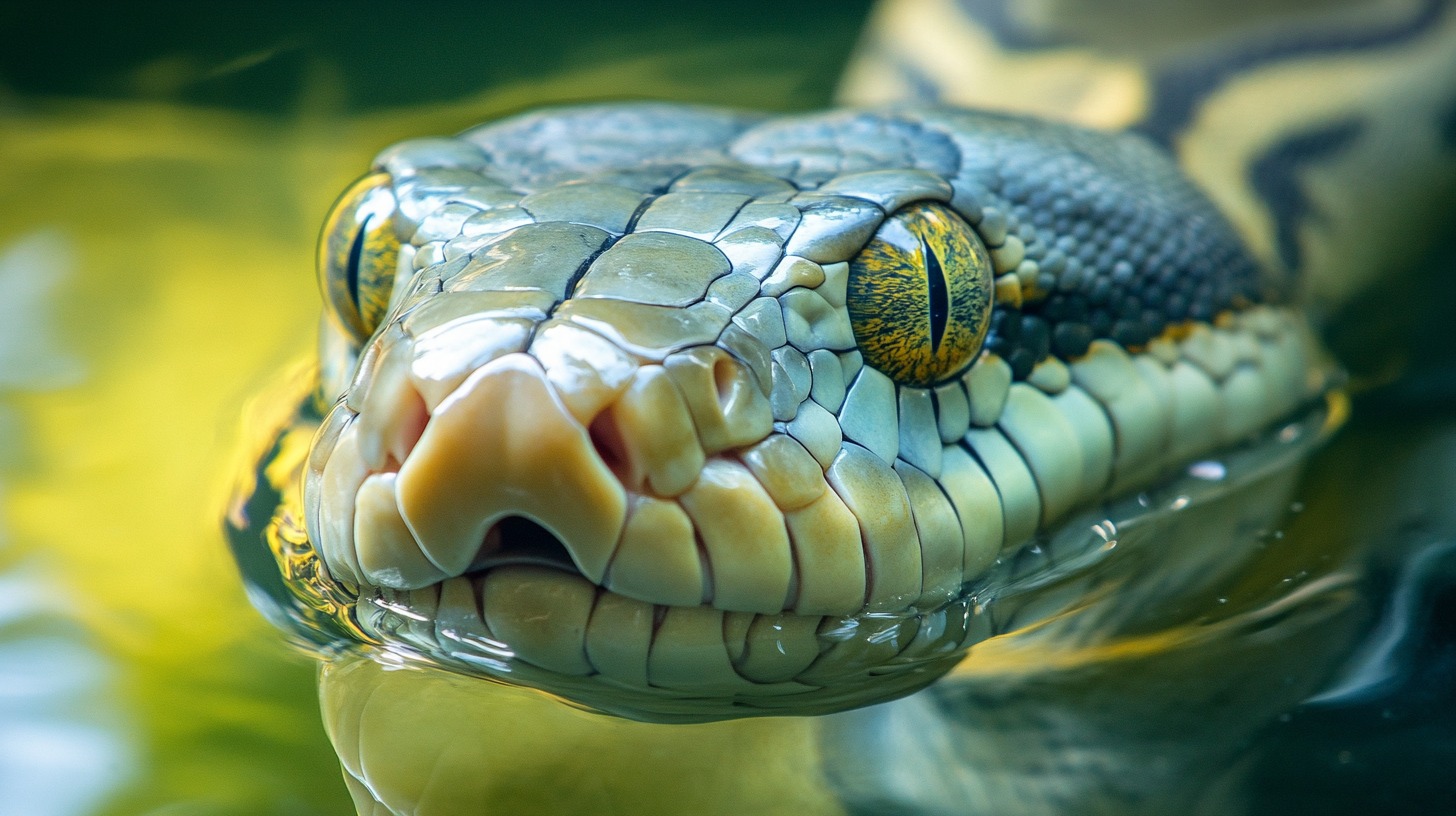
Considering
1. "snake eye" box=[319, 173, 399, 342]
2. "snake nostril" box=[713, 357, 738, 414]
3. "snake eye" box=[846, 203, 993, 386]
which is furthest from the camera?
"snake eye" box=[319, 173, 399, 342]

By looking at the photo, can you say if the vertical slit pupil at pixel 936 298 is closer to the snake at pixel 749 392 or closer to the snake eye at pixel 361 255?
the snake at pixel 749 392

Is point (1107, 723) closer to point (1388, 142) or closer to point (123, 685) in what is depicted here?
point (123, 685)

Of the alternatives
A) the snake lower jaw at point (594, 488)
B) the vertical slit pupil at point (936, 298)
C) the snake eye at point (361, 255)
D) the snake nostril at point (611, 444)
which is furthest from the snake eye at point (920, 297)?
the snake eye at point (361, 255)

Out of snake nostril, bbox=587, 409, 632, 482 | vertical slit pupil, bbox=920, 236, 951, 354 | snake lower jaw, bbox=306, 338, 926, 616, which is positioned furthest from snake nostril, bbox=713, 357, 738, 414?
vertical slit pupil, bbox=920, 236, 951, 354

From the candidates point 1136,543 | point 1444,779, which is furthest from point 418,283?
point 1444,779

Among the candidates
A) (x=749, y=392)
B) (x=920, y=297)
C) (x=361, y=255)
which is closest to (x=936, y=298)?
(x=920, y=297)

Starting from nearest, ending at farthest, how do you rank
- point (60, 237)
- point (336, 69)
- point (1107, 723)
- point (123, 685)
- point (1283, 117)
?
point (1107, 723)
point (123, 685)
point (1283, 117)
point (60, 237)
point (336, 69)

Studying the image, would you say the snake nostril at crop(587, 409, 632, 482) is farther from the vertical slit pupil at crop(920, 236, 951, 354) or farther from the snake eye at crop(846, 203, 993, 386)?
the vertical slit pupil at crop(920, 236, 951, 354)
